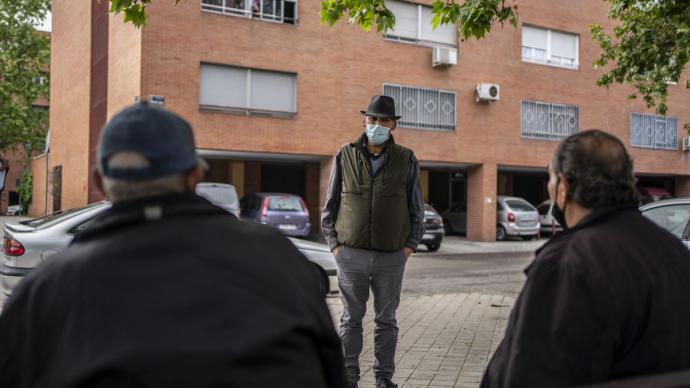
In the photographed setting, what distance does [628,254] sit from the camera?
1.87 metres

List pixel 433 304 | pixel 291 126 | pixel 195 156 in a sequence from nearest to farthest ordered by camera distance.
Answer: pixel 195 156
pixel 433 304
pixel 291 126

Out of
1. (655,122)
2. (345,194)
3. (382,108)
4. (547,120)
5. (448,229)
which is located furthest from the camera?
(655,122)

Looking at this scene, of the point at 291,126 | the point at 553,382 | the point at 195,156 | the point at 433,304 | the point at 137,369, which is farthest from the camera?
the point at 291,126

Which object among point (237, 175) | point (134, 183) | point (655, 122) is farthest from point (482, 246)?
point (134, 183)

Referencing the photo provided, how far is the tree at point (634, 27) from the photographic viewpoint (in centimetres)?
592

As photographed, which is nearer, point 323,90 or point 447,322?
point 447,322

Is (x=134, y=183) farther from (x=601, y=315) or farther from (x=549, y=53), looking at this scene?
(x=549, y=53)

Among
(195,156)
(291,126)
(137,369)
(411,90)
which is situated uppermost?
(411,90)

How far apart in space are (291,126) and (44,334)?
61.4 feet

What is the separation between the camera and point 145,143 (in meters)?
1.50

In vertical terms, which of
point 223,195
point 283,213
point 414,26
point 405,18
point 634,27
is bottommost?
point 283,213

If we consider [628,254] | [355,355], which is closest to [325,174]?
[355,355]

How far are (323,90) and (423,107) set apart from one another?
3.99 meters

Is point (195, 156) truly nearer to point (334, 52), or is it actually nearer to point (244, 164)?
point (334, 52)
